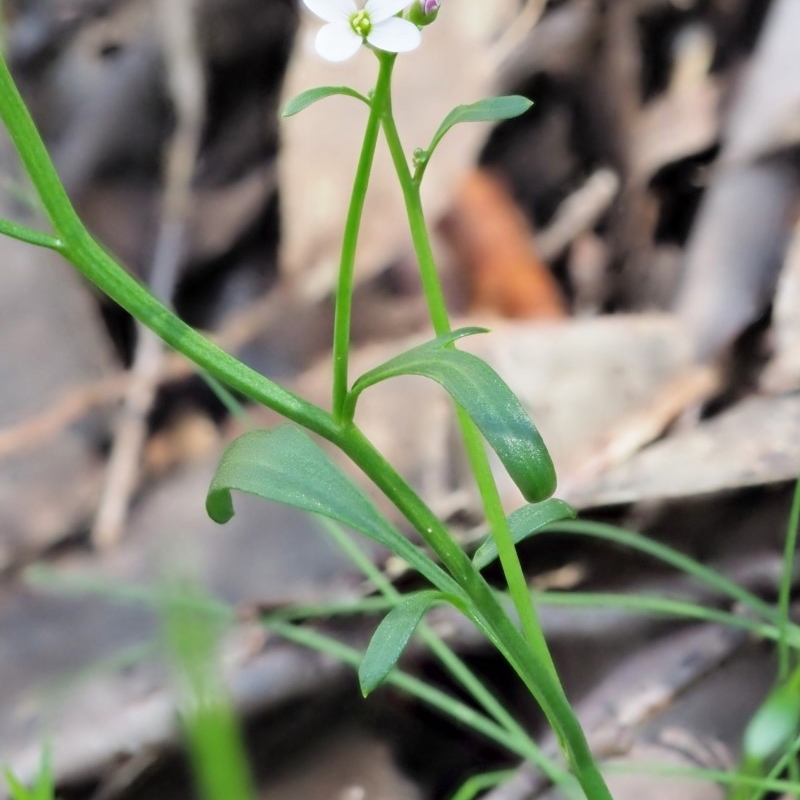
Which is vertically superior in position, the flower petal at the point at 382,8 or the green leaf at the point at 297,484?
the flower petal at the point at 382,8

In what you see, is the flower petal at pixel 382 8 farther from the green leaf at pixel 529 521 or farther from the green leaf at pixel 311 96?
the green leaf at pixel 529 521

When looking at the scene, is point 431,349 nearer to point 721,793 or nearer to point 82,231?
point 82,231

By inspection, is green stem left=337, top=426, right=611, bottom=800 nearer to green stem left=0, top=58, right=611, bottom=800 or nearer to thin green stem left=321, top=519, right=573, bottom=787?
green stem left=0, top=58, right=611, bottom=800

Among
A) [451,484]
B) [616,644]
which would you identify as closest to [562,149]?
[451,484]

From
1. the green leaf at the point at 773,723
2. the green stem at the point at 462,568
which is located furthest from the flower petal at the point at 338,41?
the green leaf at the point at 773,723

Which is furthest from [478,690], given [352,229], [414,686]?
[352,229]
